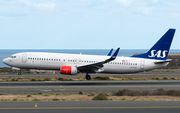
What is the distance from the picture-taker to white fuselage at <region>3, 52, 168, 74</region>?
33.0 meters

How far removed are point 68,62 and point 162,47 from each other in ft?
42.2

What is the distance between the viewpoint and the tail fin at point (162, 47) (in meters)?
34.2

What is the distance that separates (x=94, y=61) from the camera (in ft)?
111

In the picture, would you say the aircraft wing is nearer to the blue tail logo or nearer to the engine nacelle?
the engine nacelle

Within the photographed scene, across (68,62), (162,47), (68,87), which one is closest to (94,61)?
(68,62)

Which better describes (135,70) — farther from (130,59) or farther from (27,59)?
(27,59)

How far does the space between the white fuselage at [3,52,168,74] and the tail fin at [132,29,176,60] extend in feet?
3.26

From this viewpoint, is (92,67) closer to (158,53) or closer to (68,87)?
(68,87)

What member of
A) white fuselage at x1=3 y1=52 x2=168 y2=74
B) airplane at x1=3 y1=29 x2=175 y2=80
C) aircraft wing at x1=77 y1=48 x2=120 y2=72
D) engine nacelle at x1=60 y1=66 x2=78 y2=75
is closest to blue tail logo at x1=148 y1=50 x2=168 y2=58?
airplane at x1=3 y1=29 x2=175 y2=80

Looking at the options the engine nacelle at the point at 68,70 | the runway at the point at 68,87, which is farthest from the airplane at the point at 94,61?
the runway at the point at 68,87

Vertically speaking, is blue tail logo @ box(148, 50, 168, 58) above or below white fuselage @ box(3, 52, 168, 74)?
above

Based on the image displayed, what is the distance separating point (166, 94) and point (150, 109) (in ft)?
29.9

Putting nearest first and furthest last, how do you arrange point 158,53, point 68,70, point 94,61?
point 68,70 < point 94,61 < point 158,53

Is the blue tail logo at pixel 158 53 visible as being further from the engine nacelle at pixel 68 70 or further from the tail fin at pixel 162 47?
the engine nacelle at pixel 68 70
